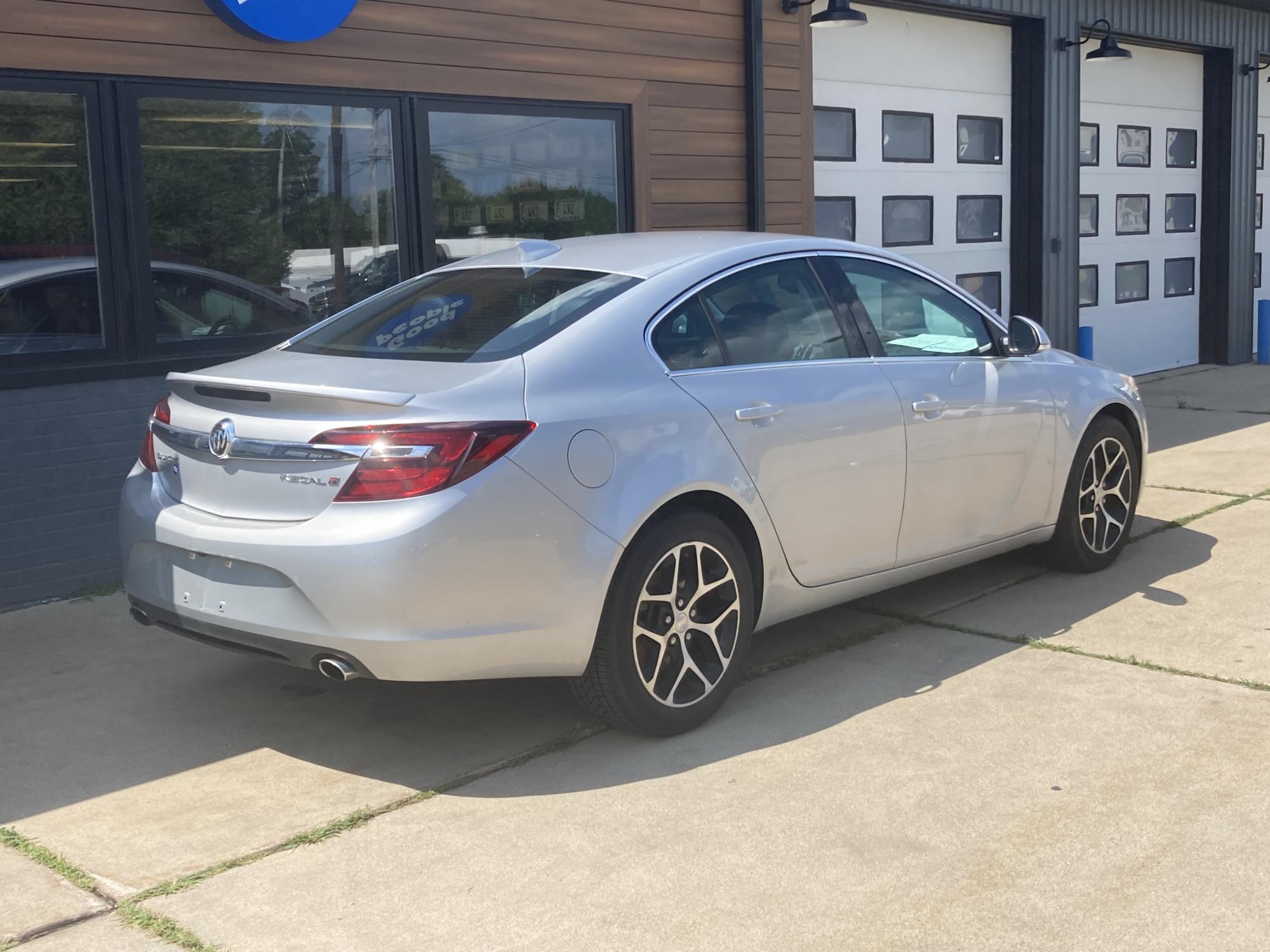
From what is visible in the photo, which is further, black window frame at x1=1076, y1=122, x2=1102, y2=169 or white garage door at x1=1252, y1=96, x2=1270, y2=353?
white garage door at x1=1252, y1=96, x2=1270, y2=353

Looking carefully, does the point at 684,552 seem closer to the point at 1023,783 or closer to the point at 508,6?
the point at 1023,783

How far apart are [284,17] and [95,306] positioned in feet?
5.59

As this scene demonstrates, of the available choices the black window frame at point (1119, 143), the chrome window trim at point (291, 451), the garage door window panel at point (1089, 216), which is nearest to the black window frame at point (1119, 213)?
the black window frame at point (1119, 143)

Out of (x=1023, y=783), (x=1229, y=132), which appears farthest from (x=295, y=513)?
(x=1229, y=132)

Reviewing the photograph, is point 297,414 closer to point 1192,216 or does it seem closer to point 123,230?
point 123,230

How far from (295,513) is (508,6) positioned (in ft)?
15.9

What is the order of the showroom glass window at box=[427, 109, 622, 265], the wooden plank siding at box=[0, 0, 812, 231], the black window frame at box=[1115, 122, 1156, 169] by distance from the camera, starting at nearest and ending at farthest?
1. the wooden plank siding at box=[0, 0, 812, 231]
2. the showroom glass window at box=[427, 109, 622, 265]
3. the black window frame at box=[1115, 122, 1156, 169]

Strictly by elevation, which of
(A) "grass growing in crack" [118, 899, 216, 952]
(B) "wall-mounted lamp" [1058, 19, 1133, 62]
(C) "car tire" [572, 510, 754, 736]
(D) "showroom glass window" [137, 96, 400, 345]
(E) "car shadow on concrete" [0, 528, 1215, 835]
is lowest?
(A) "grass growing in crack" [118, 899, 216, 952]

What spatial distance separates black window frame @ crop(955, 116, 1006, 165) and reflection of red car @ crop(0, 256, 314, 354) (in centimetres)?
657

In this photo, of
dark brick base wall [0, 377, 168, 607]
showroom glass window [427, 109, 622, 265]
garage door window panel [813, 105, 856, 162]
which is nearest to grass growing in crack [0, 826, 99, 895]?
dark brick base wall [0, 377, 168, 607]

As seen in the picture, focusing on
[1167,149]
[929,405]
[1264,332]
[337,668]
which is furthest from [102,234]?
[1264,332]

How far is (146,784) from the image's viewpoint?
4.02m

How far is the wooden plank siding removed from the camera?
630 cm

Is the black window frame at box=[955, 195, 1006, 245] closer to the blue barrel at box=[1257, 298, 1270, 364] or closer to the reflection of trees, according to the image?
the blue barrel at box=[1257, 298, 1270, 364]
